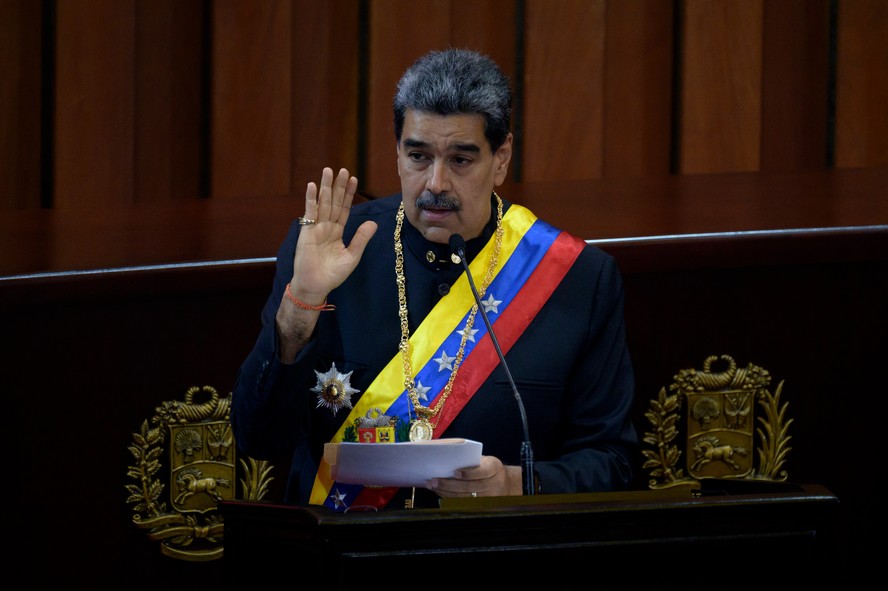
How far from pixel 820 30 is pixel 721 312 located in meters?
1.18

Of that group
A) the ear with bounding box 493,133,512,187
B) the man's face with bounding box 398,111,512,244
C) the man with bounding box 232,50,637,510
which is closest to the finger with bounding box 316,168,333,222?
the man with bounding box 232,50,637,510

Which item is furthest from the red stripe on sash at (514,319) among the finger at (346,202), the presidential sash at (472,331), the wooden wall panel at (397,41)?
the wooden wall panel at (397,41)

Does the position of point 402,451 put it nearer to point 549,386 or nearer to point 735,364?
point 549,386

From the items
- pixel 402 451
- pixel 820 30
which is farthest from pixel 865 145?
pixel 402 451

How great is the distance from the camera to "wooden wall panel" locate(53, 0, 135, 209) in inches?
101

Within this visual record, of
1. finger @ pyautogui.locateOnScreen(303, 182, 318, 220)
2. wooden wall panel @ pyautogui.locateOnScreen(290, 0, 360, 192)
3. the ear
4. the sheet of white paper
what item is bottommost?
the sheet of white paper

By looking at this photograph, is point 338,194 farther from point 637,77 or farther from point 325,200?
point 637,77

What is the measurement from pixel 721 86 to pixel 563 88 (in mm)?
336

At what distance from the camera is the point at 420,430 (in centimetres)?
151

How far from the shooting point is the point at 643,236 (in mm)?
1843

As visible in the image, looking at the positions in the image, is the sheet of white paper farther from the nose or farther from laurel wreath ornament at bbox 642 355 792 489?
laurel wreath ornament at bbox 642 355 792 489

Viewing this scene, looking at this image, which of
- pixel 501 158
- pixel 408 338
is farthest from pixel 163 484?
pixel 501 158

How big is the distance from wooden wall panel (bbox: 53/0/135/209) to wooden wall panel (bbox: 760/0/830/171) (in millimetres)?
1318

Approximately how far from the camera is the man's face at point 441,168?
1.53 m
